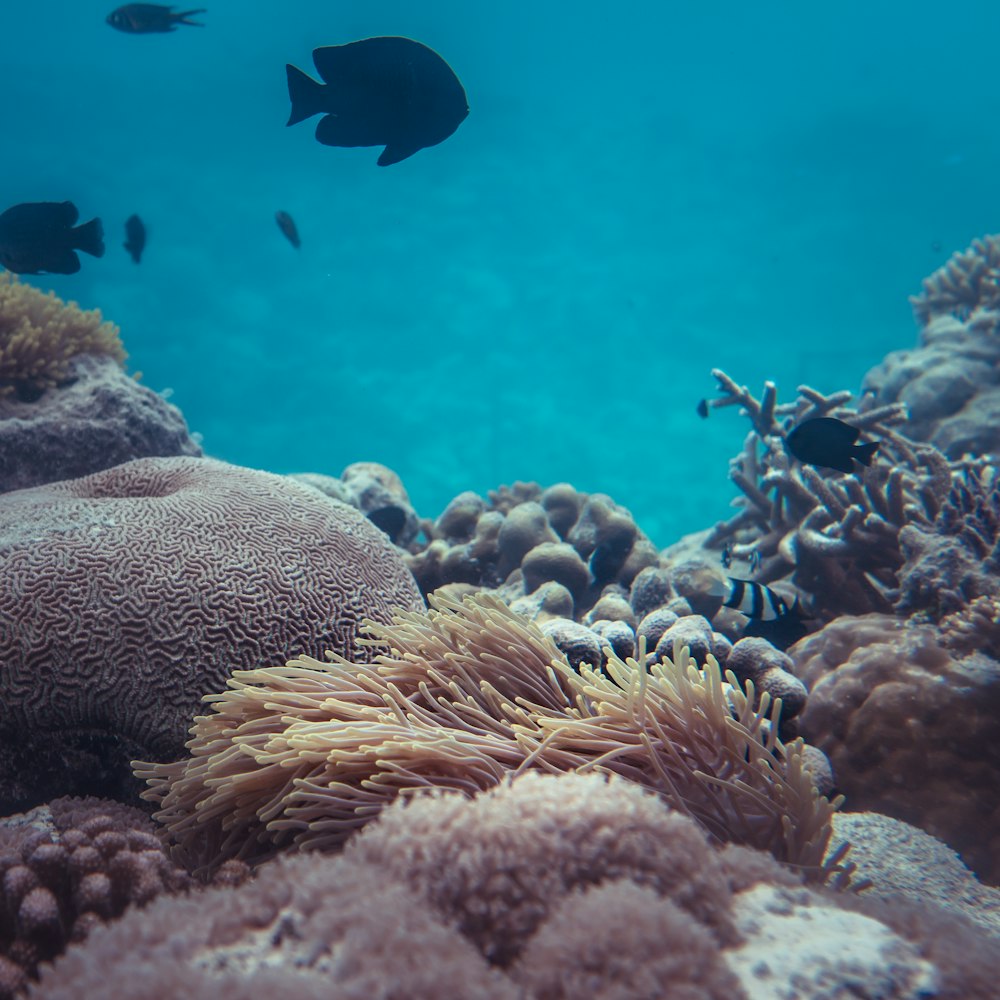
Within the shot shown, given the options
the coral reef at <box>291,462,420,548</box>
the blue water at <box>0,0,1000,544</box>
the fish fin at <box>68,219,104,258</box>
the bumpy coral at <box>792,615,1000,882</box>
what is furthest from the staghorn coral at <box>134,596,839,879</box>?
the blue water at <box>0,0,1000,544</box>

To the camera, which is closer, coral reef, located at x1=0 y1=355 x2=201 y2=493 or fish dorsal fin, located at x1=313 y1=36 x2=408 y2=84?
fish dorsal fin, located at x1=313 y1=36 x2=408 y2=84

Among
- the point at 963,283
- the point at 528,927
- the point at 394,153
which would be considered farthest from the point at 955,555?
the point at 963,283

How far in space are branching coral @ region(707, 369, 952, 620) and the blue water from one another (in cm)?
2451

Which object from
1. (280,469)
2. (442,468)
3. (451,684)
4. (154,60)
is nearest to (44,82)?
(154,60)

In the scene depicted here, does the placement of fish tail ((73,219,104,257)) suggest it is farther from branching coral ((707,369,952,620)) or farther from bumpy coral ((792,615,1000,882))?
bumpy coral ((792,615,1000,882))

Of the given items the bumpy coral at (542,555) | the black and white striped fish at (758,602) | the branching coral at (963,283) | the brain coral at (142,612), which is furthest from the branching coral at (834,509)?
the branching coral at (963,283)

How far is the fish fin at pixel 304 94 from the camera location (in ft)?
11.0

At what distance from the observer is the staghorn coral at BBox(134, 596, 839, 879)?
1.86 m

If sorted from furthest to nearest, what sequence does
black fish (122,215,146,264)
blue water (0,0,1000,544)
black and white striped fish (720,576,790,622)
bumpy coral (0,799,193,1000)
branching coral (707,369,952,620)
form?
blue water (0,0,1000,544)
black fish (122,215,146,264)
branching coral (707,369,952,620)
black and white striped fish (720,576,790,622)
bumpy coral (0,799,193,1000)

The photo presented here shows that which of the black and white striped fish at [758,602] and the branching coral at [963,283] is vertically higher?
the branching coral at [963,283]

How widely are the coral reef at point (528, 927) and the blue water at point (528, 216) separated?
29160 millimetres

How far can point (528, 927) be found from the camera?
1223mm

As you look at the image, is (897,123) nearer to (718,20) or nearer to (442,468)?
(718,20)

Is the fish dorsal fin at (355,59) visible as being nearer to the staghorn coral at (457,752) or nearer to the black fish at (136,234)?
the staghorn coral at (457,752)
